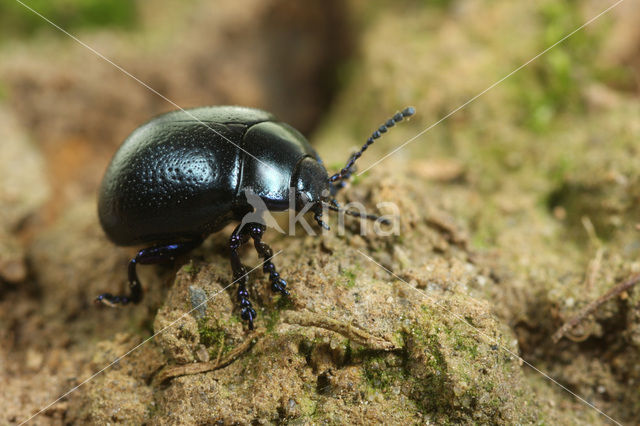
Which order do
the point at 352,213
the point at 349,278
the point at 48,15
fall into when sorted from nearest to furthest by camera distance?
the point at 349,278 → the point at 352,213 → the point at 48,15

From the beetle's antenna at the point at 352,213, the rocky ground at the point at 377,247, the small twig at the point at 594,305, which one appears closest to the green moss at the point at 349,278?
the rocky ground at the point at 377,247

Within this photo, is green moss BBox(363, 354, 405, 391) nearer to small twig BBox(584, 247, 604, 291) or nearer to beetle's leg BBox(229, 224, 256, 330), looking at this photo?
beetle's leg BBox(229, 224, 256, 330)

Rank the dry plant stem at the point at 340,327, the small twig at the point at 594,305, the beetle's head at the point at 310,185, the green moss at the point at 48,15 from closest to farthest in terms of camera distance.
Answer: the dry plant stem at the point at 340,327, the small twig at the point at 594,305, the beetle's head at the point at 310,185, the green moss at the point at 48,15

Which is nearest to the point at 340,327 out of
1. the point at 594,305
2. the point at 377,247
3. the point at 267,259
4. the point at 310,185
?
the point at 267,259

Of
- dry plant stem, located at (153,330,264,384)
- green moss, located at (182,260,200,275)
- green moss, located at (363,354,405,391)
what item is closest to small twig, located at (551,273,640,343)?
green moss, located at (363,354,405,391)

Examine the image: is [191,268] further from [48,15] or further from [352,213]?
[48,15]

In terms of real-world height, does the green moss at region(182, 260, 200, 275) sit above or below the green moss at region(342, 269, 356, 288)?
below

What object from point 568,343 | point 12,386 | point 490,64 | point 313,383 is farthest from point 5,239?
point 490,64

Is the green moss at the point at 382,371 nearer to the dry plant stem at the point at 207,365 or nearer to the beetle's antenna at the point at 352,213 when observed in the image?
the dry plant stem at the point at 207,365

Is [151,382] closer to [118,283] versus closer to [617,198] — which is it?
[118,283]
